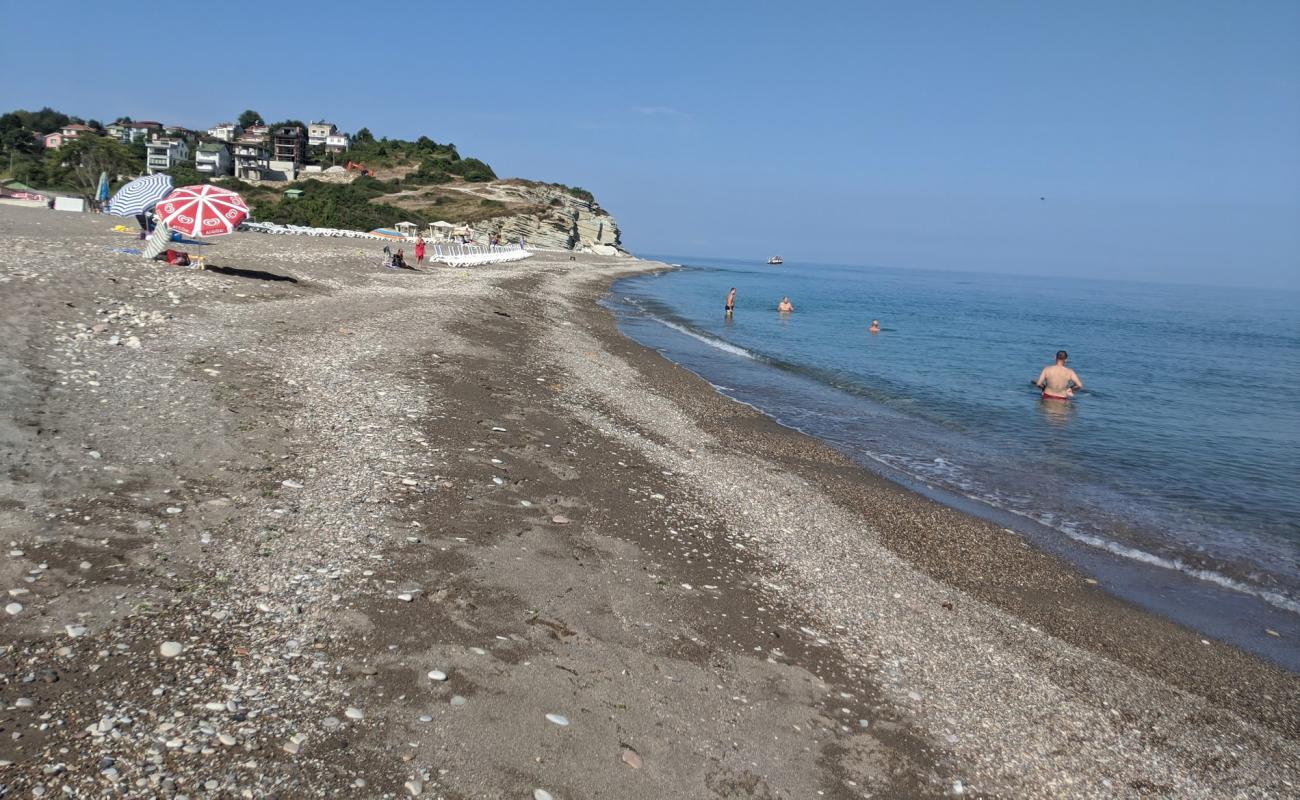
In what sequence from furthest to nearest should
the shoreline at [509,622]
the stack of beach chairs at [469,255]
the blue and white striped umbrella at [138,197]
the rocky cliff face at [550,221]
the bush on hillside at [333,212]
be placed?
the rocky cliff face at [550,221] < the bush on hillside at [333,212] < the stack of beach chairs at [469,255] < the blue and white striped umbrella at [138,197] < the shoreline at [509,622]

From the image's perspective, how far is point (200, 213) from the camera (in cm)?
1925

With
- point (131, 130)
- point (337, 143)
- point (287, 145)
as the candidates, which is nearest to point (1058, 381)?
point (287, 145)

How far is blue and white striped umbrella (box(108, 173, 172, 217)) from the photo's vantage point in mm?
23391

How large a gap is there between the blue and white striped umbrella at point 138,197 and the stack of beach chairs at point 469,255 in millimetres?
21341

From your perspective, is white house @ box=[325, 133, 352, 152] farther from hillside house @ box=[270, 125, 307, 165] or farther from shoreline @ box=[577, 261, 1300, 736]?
shoreline @ box=[577, 261, 1300, 736]

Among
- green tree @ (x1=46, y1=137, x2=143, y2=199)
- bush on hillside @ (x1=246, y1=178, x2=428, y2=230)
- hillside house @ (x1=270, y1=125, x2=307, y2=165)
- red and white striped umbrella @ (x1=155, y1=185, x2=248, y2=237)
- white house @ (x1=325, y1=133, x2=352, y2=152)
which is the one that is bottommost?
red and white striped umbrella @ (x1=155, y1=185, x2=248, y2=237)

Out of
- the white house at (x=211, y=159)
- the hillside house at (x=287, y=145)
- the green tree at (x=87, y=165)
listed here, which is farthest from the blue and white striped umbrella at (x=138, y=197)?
the hillside house at (x=287, y=145)

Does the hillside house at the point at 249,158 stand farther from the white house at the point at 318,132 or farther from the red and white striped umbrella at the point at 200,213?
the red and white striped umbrella at the point at 200,213

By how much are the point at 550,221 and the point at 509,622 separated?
322 ft

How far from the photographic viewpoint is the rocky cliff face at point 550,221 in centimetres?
9181

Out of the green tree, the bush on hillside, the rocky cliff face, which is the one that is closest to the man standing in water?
the rocky cliff face

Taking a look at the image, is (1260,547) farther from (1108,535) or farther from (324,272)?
(324,272)

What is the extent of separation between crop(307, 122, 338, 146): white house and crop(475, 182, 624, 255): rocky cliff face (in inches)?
2774

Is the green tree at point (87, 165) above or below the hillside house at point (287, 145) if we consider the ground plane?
below
